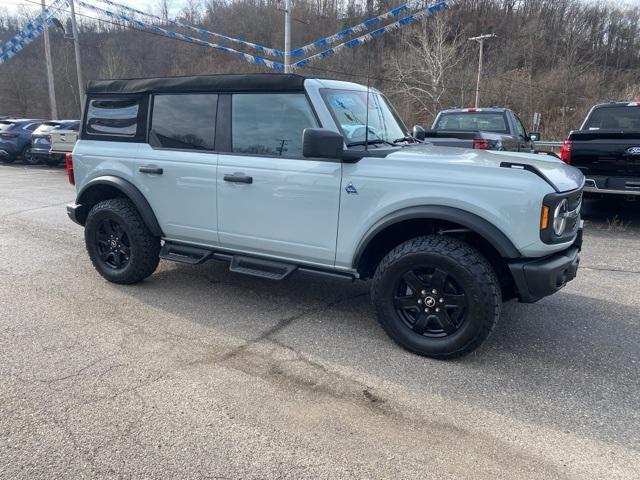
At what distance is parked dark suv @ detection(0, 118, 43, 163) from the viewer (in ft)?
63.1

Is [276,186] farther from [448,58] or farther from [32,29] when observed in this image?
[448,58]

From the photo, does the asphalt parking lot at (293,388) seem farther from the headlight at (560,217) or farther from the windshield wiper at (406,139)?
the windshield wiper at (406,139)

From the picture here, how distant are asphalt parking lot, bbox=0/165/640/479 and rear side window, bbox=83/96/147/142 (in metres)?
1.52

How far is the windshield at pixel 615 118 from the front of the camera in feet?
28.7

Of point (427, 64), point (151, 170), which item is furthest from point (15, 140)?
point (427, 64)

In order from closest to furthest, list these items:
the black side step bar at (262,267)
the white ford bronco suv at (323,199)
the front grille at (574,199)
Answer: the white ford bronco suv at (323,199), the front grille at (574,199), the black side step bar at (262,267)

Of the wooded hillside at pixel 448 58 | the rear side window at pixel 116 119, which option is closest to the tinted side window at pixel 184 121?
the rear side window at pixel 116 119

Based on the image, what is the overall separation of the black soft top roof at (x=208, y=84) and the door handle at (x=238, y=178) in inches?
28.4

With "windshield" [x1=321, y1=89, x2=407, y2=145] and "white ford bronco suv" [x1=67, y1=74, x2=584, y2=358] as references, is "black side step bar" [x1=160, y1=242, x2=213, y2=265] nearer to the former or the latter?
"white ford bronco suv" [x1=67, y1=74, x2=584, y2=358]

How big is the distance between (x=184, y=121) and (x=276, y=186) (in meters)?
1.25

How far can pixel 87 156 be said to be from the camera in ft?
17.2

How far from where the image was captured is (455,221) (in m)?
3.42

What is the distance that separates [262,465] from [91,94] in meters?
4.33

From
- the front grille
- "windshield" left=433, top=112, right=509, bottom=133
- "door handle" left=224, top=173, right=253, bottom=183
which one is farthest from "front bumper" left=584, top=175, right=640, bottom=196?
"door handle" left=224, top=173, right=253, bottom=183
